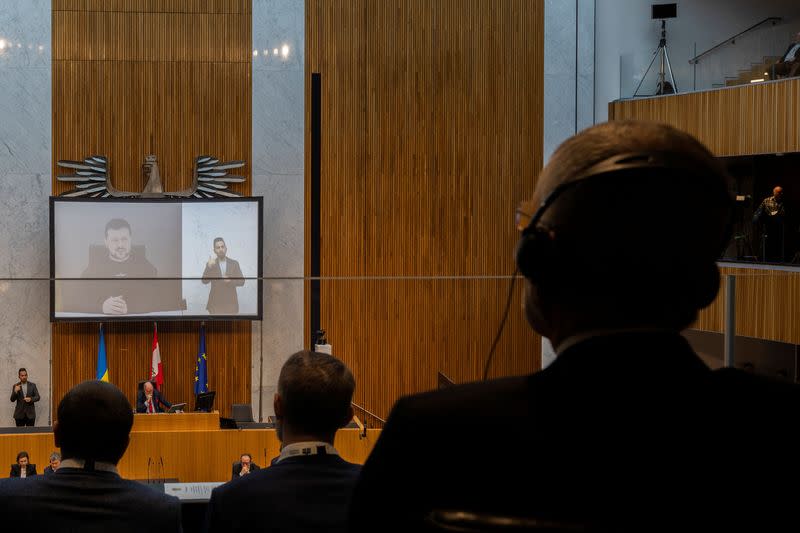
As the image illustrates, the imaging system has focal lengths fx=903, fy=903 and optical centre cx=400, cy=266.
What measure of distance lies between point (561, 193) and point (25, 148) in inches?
543

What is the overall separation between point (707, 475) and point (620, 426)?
3.1 inches

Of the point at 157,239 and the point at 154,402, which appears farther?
the point at 157,239

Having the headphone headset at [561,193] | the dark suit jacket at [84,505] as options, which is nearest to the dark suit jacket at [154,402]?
the dark suit jacket at [84,505]

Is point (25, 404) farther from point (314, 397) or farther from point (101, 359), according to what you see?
point (314, 397)

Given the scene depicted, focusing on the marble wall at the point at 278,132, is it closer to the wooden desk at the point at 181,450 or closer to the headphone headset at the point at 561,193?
the wooden desk at the point at 181,450

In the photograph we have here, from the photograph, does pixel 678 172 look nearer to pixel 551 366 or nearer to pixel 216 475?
pixel 551 366

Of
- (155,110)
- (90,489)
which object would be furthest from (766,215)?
(90,489)

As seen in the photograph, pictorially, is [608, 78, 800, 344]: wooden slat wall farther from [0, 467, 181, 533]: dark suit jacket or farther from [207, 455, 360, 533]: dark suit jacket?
[0, 467, 181, 533]: dark suit jacket

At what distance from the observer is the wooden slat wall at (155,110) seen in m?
13.4

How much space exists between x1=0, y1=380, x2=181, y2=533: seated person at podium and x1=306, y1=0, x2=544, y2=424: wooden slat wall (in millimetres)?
11186

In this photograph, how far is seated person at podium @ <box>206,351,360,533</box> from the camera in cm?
220

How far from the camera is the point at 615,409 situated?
74 centimetres

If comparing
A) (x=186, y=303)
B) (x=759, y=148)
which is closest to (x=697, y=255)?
(x=186, y=303)

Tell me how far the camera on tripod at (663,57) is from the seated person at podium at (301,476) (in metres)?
11.4
